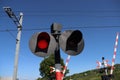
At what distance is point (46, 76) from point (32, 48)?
61742 millimetres

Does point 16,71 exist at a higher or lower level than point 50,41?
lower

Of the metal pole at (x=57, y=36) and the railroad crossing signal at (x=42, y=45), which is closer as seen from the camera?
the railroad crossing signal at (x=42, y=45)

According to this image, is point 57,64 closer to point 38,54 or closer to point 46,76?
point 38,54

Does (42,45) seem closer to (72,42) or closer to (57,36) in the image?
(57,36)

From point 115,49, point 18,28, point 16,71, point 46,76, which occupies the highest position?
point 18,28

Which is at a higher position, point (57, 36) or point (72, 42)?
point (57, 36)

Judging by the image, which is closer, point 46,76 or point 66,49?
point 66,49

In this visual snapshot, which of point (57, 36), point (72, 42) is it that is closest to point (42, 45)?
point (57, 36)

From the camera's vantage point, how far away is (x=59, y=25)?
235 inches

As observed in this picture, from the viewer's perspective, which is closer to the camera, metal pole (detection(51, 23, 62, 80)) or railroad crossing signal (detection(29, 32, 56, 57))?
railroad crossing signal (detection(29, 32, 56, 57))

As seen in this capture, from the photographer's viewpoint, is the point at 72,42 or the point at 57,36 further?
the point at 72,42

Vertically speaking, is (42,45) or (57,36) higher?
(57,36)

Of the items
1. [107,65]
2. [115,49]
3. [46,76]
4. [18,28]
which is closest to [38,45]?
[115,49]

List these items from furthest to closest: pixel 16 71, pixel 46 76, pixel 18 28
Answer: pixel 46 76, pixel 18 28, pixel 16 71
